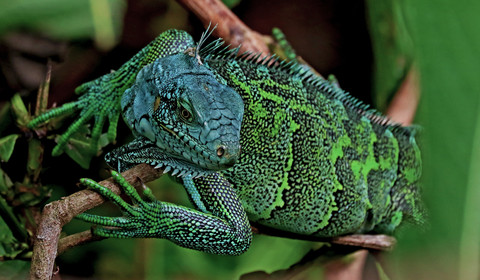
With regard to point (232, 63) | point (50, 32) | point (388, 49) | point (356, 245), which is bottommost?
point (356, 245)

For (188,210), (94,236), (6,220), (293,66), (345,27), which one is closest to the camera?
(94,236)

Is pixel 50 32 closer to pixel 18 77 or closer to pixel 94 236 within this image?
pixel 18 77

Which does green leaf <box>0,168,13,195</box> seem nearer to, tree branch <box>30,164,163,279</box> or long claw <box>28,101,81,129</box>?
long claw <box>28,101,81,129</box>

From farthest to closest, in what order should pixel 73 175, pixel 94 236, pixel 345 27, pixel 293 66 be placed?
pixel 345 27, pixel 73 175, pixel 293 66, pixel 94 236

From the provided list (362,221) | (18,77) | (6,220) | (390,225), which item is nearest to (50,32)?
(18,77)

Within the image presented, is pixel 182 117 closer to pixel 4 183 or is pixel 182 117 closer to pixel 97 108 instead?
pixel 97 108

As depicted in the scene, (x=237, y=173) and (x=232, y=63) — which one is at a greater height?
(x=232, y=63)

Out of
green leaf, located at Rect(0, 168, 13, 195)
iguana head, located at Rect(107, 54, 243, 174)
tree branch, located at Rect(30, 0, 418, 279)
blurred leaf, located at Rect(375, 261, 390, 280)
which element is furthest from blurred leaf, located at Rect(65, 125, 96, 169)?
blurred leaf, located at Rect(375, 261, 390, 280)

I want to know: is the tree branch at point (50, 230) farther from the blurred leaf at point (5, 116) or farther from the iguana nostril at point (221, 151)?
the blurred leaf at point (5, 116)
